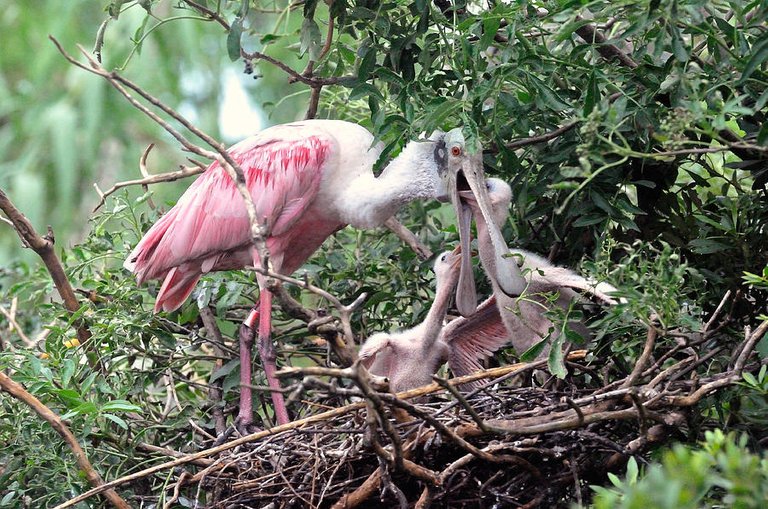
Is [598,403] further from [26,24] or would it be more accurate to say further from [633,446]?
[26,24]

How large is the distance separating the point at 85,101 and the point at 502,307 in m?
10.6

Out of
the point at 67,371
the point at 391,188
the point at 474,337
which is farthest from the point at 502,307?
the point at 67,371

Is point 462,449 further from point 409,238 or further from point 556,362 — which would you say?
point 409,238

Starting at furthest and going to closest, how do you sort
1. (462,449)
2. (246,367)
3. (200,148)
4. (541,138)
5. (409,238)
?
(409,238)
(246,367)
(541,138)
(462,449)
(200,148)

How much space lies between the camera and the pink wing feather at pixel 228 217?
204 inches

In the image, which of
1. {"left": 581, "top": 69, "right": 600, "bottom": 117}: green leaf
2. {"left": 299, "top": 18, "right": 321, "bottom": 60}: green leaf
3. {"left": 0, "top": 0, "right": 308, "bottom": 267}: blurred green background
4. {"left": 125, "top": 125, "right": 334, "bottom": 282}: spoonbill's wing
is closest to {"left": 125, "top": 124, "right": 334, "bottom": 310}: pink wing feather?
{"left": 125, "top": 125, "right": 334, "bottom": 282}: spoonbill's wing

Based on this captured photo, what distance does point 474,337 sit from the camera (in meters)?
5.16

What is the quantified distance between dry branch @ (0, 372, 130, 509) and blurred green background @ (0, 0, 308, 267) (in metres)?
8.78

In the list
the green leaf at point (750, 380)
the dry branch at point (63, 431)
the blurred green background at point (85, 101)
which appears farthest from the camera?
the blurred green background at point (85, 101)

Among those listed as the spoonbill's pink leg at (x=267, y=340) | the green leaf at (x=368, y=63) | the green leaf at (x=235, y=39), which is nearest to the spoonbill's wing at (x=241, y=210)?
the spoonbill's pink leg at (x=267, y=340)

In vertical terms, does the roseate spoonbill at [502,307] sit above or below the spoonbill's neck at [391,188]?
below

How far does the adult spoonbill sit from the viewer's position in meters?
5.16

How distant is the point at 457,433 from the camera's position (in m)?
3.78

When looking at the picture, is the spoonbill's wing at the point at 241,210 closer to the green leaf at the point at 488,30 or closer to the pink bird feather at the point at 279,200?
the pink bird feather at the point at 279,200
